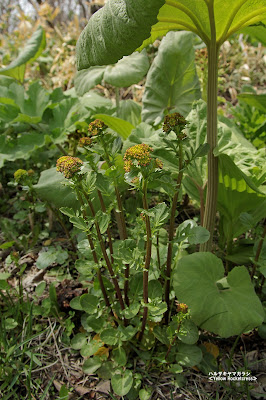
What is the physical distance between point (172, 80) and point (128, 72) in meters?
0.24

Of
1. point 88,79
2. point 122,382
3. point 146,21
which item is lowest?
point 122,382

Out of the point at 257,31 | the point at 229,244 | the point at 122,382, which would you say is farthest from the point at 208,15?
the point at 122,382

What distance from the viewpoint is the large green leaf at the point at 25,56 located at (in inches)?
83.3

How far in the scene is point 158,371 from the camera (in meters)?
1.24

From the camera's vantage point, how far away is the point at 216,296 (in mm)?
1179

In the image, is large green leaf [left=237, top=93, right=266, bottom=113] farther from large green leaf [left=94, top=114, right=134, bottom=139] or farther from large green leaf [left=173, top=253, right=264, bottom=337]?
large green leaf [left=173, top=253, right=264, bottom=337]

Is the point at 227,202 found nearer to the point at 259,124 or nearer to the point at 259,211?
the point at 259,211

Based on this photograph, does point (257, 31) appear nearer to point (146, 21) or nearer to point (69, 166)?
point (146, 21)

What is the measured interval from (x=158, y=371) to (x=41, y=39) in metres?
2.07

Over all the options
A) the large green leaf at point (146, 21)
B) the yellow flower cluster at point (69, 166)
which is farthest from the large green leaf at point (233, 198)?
the yellow flower cluster at point (69, 166)

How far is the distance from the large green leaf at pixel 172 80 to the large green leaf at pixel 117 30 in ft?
3.00

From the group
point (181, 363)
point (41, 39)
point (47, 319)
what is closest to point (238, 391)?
point (181, 363)

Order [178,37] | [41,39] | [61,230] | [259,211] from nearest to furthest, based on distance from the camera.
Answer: [259,211] < [178,37] < [61,230] < [41,39]

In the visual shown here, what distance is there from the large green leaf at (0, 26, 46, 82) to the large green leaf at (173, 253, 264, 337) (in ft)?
5.35
